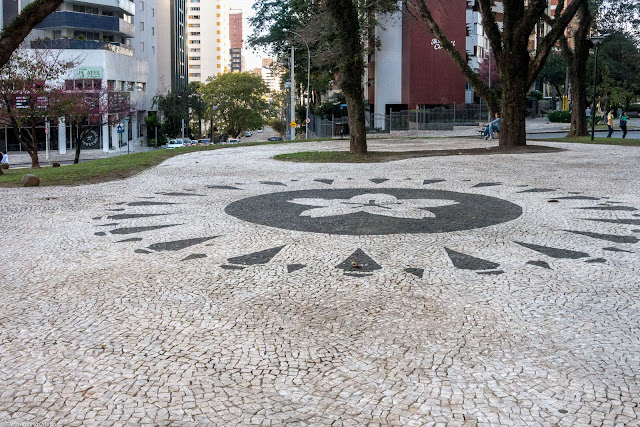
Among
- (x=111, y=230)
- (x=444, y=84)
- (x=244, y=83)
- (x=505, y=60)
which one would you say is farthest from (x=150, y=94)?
(x=111, y=230)

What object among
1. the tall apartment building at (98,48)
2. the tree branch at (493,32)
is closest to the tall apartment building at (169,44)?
the tall apartment building at (98,48)

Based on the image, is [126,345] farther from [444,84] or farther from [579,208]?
[444,84]

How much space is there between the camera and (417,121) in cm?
4931

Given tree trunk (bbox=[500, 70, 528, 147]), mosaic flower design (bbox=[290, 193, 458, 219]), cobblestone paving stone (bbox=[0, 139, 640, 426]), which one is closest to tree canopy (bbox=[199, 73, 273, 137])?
tree trunk (bbox=[500, 70, 528, 147])

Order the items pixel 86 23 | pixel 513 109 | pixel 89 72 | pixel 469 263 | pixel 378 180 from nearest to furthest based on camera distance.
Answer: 1. pixel 469 263
2. pixel 378 180
3. pixel 513 109
4. pixel 89 72
5. pixel 86 23

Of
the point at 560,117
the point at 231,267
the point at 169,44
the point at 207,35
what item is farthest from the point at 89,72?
the point at 207,35

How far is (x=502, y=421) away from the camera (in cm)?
424

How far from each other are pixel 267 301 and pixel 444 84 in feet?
176

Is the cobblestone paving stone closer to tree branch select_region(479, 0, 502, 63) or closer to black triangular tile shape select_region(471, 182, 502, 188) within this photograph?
black triangular tile shape select_region(471, 182, 502, 188)

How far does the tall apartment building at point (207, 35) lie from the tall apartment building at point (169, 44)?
84657 millimetres

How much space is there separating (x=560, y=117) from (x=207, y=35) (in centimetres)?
14485

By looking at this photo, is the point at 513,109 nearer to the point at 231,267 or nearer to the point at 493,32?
the point at 493,32

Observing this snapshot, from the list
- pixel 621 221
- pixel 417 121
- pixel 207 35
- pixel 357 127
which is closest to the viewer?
pixel 621 221

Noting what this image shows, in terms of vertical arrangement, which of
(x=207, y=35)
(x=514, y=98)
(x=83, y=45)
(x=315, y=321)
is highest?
(x=207, y=35)
